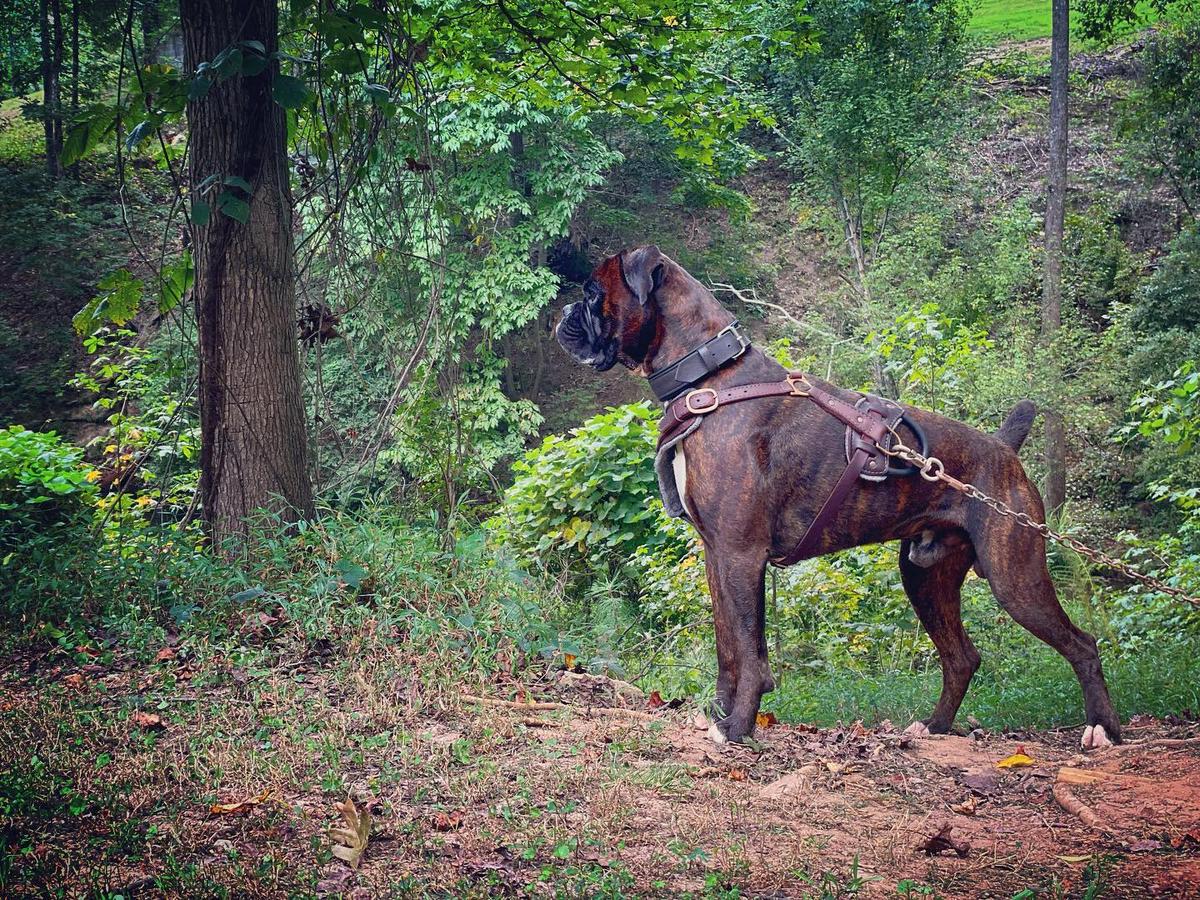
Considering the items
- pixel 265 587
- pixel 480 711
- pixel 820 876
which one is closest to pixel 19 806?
pixel 480 711

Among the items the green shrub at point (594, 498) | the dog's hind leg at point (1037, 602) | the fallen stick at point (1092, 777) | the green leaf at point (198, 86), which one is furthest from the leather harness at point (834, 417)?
the green shrub at point (594, 498)

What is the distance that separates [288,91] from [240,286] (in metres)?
1.34

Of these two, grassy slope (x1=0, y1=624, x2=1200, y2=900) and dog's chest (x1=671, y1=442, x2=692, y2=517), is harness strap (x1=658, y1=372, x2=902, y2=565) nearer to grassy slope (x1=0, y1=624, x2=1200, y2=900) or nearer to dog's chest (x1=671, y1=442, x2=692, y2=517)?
dog's chest (x1=671, y1=442, x2=692, y2=517)

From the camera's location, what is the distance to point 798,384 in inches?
178

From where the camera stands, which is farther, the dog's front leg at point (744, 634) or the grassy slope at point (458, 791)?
the dog's front leg at point (744, 634)

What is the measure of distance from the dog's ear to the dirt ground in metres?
1.92

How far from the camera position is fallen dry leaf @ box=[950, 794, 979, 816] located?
3614 mm

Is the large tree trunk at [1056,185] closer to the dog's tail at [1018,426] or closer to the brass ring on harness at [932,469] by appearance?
the dog's tail at [1018,426]

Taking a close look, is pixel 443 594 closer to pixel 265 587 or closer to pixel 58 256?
pixel 265 587

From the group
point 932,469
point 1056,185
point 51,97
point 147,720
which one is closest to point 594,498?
point 932,469

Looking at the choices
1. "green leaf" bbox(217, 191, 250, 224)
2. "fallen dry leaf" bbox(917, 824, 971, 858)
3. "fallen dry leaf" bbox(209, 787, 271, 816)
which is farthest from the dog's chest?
"green leaf" bbox(217, 191, 250, 224)

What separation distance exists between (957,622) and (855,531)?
40.3 inches

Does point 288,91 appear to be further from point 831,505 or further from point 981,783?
point 981,783

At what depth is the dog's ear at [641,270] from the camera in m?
4.54
